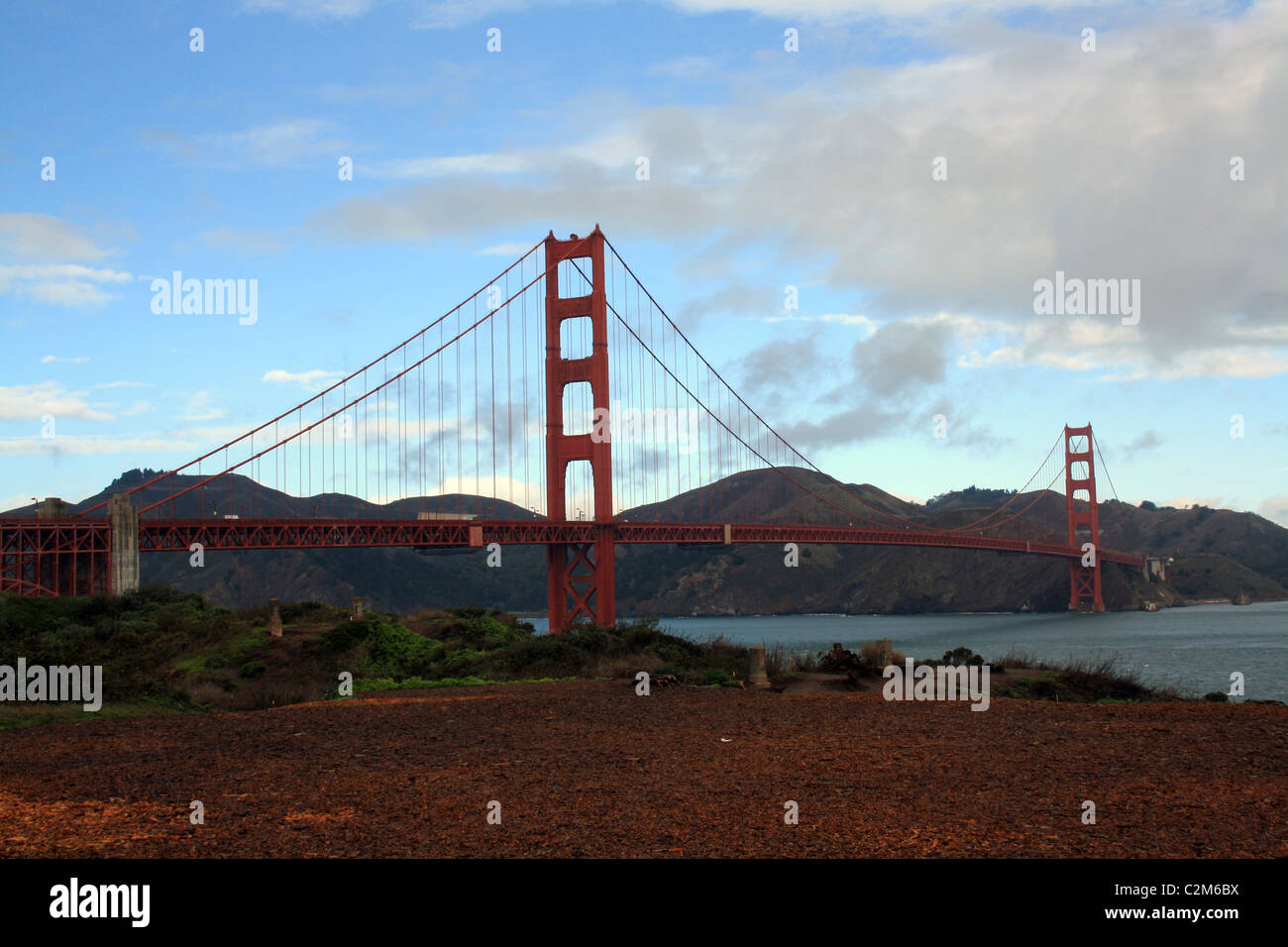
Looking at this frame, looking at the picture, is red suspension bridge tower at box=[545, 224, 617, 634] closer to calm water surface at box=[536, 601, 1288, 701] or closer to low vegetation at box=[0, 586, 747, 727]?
calm water surface at box=[536, 601, 1288, 701]

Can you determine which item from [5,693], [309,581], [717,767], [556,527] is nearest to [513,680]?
[5,693]

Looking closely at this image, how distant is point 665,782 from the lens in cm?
1102

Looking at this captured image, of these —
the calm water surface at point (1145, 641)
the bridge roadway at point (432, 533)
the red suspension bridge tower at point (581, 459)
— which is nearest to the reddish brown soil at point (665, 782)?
the calm water surface at point (1145, 641)

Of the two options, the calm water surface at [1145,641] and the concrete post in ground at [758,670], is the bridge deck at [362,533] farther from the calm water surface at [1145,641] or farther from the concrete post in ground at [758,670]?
the concrete post in ground at [758,670]

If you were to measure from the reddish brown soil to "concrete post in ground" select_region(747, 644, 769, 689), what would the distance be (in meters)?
3.26

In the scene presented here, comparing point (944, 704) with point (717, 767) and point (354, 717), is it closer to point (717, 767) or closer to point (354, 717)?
point (717, 767)

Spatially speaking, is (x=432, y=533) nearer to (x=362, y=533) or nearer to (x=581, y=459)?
(x=362, y=533)

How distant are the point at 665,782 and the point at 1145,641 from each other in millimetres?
68258

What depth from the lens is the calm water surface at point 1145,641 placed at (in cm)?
4359

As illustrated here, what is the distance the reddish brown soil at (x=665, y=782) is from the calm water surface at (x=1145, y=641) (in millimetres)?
18605

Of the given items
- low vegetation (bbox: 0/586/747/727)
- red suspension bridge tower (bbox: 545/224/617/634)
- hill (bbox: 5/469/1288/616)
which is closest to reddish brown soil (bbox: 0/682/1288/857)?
low vegetation (bbox: 0/586/747/727)

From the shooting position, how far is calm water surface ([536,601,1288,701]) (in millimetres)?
43594

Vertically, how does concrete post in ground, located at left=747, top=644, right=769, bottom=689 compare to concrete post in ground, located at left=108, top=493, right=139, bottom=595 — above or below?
below
